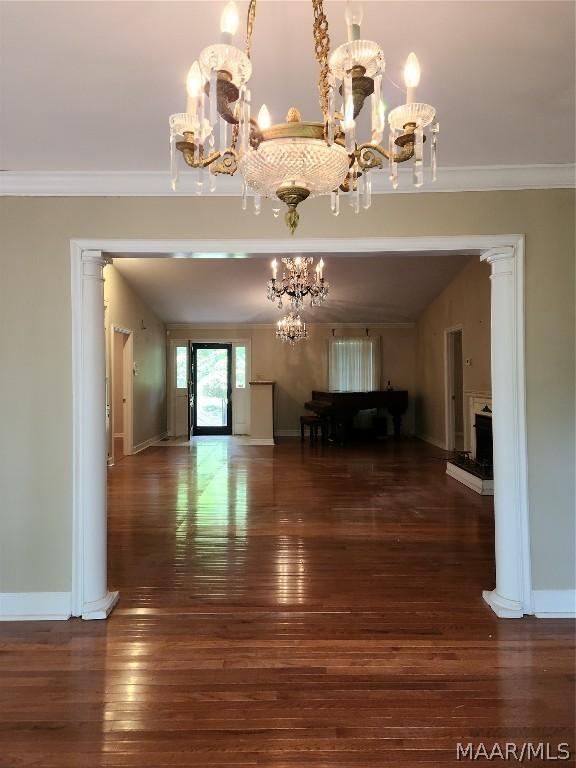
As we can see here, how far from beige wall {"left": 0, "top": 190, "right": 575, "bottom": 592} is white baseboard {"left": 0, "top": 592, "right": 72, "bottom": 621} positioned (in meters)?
0.05

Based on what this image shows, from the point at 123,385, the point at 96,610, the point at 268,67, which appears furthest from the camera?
the point at 123,385

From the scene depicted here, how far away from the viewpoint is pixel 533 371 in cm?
265

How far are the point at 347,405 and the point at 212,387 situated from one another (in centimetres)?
349

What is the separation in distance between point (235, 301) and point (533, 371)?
23.0 feet

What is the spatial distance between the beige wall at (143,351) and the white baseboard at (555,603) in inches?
248

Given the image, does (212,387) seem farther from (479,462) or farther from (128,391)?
(479,462)

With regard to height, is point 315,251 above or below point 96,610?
above

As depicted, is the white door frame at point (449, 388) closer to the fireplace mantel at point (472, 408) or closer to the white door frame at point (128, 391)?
the fireplace mantel at point (472, 408)

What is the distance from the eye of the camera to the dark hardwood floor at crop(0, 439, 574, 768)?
67.6 inches

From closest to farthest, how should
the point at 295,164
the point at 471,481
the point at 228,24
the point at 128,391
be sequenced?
the point at 228,24, the point at 295,164, the point at 471,481, the point at 128,391

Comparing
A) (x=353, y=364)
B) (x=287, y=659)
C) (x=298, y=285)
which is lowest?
(x=287, y=659)

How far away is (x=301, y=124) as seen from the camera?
1.20 metres

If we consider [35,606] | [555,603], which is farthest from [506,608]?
[35,606]

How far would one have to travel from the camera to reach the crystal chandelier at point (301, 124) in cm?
111
